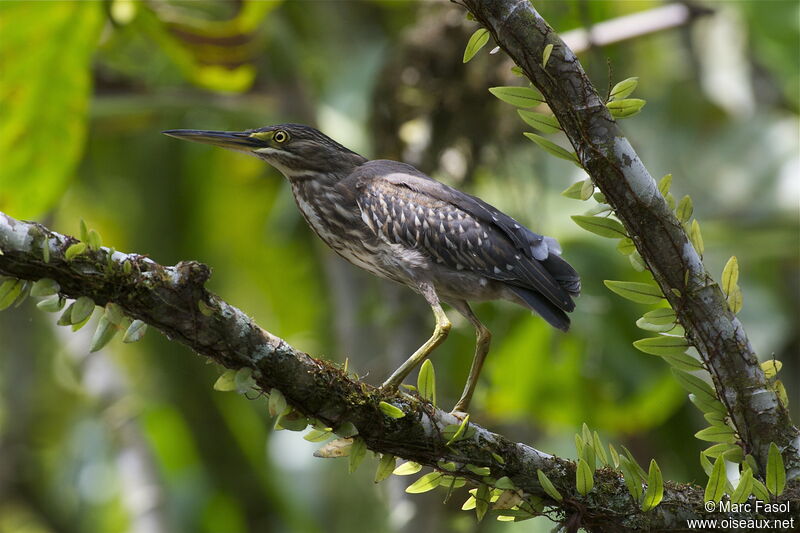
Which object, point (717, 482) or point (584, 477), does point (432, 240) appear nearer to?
point (584, 477)

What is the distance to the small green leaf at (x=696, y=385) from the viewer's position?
3.14 m

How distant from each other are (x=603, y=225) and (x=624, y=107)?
14.5 inches

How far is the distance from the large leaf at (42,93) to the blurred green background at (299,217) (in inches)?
0.5

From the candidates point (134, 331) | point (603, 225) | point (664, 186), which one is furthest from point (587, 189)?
point (134, 331)

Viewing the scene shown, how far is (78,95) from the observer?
5.32 metres

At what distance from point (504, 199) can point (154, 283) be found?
4408mm

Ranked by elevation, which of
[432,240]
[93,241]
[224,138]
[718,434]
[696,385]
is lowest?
[93,241]

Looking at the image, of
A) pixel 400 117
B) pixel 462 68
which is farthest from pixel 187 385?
pixel 462 68

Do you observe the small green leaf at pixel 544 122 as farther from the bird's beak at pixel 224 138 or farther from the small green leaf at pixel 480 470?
the bird's beak at pixel 224 138

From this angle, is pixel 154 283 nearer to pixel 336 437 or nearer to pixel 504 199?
pixel 336 437

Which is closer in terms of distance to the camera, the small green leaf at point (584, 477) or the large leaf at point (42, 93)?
the small green leaf at point (584, 477)

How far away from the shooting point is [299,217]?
26.0 feet

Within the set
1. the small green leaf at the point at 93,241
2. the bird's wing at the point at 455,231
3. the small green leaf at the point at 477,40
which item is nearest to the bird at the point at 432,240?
the bird's wing at the point at 455,231

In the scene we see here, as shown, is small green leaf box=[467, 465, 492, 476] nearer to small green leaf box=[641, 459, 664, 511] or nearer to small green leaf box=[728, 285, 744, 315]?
small green leaf box=[641, 459, 664, 511]
